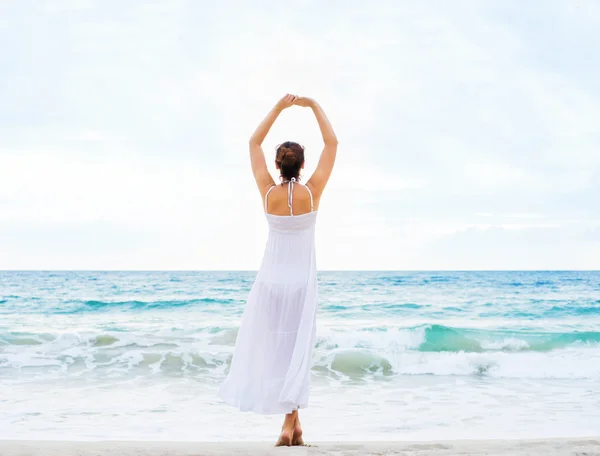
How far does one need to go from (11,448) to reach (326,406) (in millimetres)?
3529

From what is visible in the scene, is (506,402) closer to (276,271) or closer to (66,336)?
(276,271)

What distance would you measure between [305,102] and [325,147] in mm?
311

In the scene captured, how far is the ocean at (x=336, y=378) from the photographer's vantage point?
6.06 m

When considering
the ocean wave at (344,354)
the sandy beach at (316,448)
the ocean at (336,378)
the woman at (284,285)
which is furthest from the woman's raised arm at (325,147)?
the ocean wave at (344,354)

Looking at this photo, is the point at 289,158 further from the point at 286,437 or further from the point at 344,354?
the point at 344,354

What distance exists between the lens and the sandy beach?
14.1ft

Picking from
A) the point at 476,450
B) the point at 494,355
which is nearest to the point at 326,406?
the point at 476,450

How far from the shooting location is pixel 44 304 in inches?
944

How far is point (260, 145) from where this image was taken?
411 centimetres

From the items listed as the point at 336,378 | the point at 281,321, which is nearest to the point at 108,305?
the point at 336,378

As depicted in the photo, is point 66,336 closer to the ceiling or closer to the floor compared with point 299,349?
closer to the floor

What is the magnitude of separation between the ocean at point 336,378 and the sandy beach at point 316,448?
35.7 inches

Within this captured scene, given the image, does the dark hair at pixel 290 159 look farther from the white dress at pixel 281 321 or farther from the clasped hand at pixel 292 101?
the clasped hand at pixel 292 101

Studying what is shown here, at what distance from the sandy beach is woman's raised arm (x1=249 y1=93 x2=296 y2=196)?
66.9 inches
